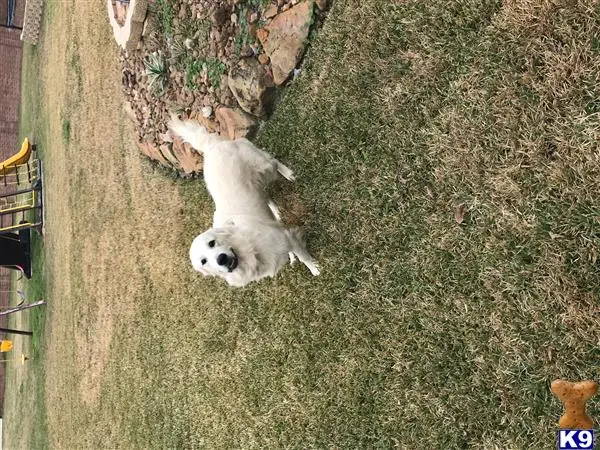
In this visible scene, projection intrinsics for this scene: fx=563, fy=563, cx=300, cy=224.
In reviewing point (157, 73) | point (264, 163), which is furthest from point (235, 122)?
point (157, 73)

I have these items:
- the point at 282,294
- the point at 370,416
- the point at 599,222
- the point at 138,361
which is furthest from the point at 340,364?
the point at 138,361

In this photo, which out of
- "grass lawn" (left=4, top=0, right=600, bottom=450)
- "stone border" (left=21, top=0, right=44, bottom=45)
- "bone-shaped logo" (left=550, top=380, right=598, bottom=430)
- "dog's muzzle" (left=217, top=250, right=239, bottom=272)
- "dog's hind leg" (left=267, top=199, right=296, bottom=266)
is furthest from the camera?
"stone border" (left=21, top=0, right=44, bottom=45)

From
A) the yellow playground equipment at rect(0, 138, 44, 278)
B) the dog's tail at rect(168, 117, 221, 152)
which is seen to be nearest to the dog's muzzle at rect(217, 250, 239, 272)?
the dog's tail at rect(168, 117, 221, 152)

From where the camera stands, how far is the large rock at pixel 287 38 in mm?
3941

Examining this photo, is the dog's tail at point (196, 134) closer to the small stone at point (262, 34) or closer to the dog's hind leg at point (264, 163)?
the dog's hind leg at point (264, 163)

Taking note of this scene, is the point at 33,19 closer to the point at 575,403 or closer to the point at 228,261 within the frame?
the point at 228,261

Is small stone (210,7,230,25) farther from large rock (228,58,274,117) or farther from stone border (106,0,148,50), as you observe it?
stone border (106,0,148,50)

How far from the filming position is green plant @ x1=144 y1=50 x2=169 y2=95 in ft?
17.7

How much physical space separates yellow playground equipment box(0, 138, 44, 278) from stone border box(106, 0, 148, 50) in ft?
11.7

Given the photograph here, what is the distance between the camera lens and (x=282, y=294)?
4.04 meters

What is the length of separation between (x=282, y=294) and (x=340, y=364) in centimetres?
75

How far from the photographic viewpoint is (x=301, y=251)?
3.61m

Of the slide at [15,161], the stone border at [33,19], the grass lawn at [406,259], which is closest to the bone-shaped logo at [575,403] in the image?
the grass lawn at [406,259]

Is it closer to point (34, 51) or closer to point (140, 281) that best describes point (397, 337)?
point (140, 281)
